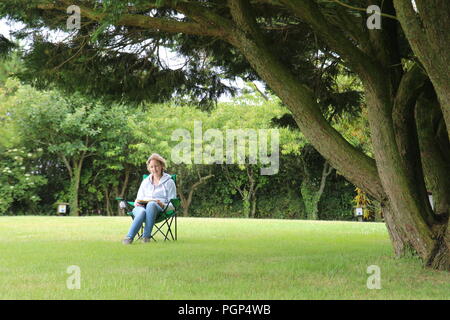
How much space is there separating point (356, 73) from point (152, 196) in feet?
11.0

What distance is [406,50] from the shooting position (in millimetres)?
6492

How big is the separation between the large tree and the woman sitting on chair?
1.86m

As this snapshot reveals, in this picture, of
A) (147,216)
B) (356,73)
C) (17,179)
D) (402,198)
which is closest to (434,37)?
(356,73)

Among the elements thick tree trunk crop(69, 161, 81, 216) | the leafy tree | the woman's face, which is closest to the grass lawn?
the woman's face

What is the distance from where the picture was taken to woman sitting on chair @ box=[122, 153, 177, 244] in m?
6.96

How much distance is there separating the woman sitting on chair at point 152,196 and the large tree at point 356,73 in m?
1.86

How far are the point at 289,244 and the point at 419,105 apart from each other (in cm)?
244

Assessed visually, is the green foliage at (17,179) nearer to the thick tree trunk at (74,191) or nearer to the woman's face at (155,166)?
the thick tree trunk at (74,191)

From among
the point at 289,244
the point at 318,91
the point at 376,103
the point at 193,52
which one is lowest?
the point at 289,244

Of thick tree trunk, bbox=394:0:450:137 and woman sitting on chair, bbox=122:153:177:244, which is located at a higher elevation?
thick tree trunk, bbox=394:0:450:137

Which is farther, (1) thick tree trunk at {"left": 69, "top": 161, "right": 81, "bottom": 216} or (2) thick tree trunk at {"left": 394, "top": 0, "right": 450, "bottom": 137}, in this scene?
(1) thick tree trunk at {"left": 69, "top": 161, "right": 81, "bottom": 216}

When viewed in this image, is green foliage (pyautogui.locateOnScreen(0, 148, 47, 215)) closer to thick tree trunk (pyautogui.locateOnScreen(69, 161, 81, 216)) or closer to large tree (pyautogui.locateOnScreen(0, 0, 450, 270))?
thick tree trunk (pyautogui.locateOnScreen(69, 161, 81, 216))

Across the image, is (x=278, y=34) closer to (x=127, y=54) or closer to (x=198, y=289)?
(x=127, y=54)
